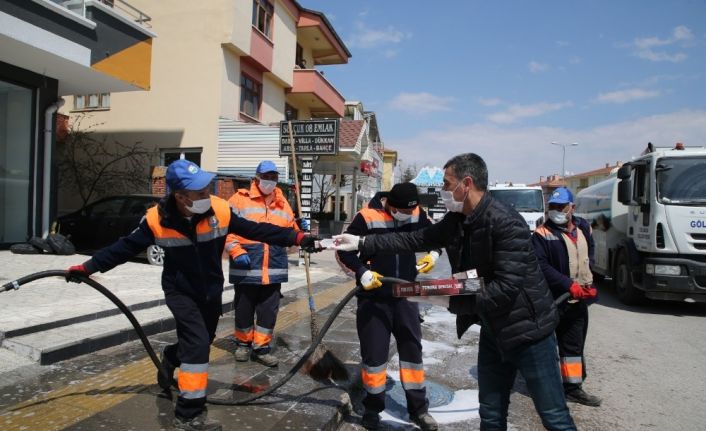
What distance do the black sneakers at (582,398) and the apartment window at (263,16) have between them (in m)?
16.8

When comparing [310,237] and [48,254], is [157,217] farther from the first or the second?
[48,254]

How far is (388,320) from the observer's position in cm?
354

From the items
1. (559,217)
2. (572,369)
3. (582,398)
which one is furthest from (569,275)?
(582,398)

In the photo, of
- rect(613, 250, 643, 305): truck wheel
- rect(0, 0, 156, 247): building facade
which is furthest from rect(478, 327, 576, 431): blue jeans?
rect(0, 0, 156, 247): building facade

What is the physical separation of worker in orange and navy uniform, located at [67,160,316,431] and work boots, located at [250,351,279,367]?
1.25 m

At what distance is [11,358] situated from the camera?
4.34m

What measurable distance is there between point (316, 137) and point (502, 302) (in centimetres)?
978

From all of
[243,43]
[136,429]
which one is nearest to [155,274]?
[136,429]

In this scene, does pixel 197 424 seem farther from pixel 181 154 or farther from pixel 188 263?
pixel 181 154

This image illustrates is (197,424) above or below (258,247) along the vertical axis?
below

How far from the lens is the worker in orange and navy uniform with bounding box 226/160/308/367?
15.0 feet

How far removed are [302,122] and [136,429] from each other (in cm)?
963

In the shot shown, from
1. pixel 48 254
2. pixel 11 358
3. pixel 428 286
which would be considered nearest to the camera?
pixel 428 286

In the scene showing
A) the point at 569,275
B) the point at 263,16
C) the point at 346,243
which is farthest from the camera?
the point at 263,16
